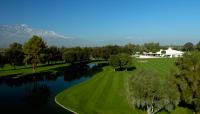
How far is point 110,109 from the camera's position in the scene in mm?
48844

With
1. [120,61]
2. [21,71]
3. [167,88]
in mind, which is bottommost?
[21,71]

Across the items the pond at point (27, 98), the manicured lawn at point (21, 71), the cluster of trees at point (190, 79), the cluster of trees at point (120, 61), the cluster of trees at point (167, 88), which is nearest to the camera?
the cluster of trees at point (167, 88)

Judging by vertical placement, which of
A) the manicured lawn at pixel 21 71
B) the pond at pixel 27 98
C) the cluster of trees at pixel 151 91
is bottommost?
the pond at pixel 27 98

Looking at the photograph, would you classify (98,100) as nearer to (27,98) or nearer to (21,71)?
(27,98)

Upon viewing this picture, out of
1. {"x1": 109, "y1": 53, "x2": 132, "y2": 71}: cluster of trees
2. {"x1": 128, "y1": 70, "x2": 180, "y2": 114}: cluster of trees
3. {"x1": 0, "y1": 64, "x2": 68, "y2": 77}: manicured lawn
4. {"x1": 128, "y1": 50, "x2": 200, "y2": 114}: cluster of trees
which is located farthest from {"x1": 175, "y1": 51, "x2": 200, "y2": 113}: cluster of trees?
{"x1": 0, "y1": 64, "x2": 68, "y2": 77}: manicured lawn

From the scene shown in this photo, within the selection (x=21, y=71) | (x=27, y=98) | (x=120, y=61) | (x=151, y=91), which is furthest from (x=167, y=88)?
(x=21, y=71)

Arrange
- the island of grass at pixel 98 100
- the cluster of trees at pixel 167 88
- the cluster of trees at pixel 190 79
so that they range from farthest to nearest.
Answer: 1. the island of grass at pixel 98 100
2. the cluster of trees at pixel 190 79
3. the cluster of trees at pixel 167 88

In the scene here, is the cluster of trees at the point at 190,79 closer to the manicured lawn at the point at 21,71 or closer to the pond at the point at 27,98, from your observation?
the pond at the point at 27,98

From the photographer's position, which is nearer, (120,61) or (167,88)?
(167,88)

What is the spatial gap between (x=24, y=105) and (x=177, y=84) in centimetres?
3052

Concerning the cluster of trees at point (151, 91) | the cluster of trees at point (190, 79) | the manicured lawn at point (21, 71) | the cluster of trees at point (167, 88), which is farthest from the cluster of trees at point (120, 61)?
the cluster of trees at point (151, 91)

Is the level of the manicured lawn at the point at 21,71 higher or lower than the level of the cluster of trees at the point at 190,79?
lower

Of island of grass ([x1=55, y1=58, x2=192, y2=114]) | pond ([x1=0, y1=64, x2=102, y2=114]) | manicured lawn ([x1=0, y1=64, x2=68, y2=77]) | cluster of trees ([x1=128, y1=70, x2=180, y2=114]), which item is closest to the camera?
cluster of trees ([x1=128, y1=70, x2=180, y2=114])

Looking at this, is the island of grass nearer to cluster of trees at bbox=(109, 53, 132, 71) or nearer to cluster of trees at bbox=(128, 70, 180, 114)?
cluster of trees at bbox=(128, 70, 180, 114)
